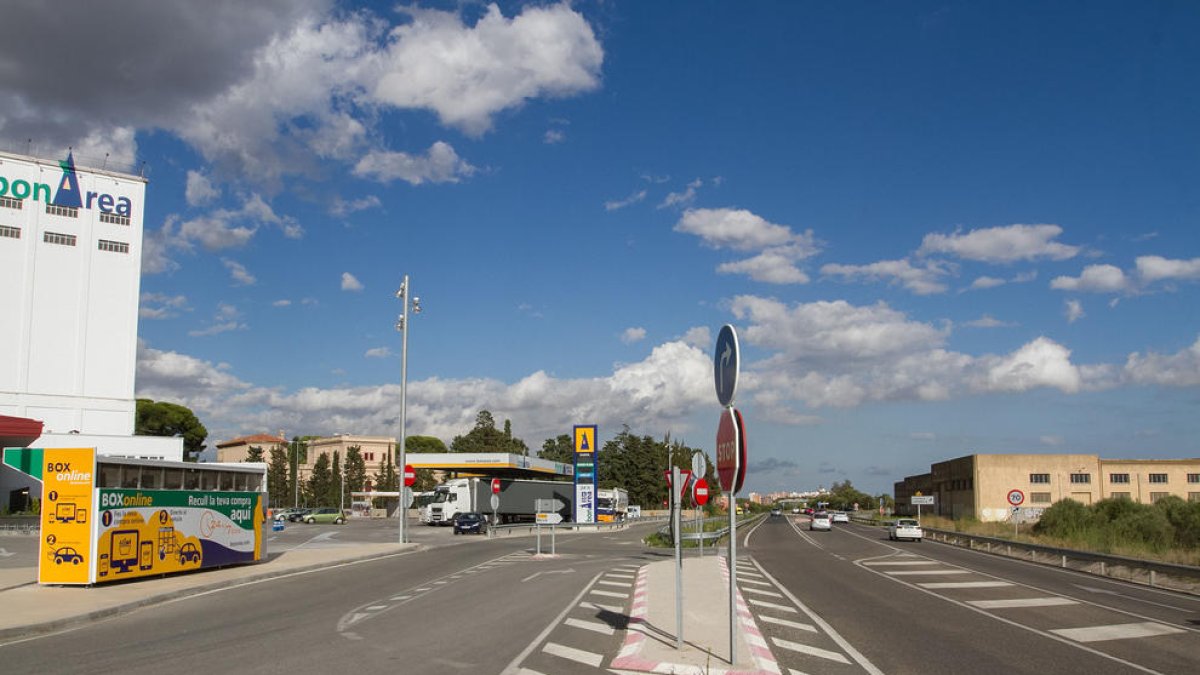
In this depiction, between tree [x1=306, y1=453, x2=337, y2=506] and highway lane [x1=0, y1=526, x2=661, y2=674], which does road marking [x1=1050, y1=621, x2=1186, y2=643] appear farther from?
tree [x1=306, y1=453, x2=337, y2=506]

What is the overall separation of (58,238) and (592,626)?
2708 inches

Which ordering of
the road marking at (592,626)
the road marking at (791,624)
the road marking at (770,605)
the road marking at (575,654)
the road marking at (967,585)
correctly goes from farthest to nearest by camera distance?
the road marking at (967,585)
the road marking at (770,605)
the road marking at (791,624)
the road marking at (592,626)
the road marking at (575,654)

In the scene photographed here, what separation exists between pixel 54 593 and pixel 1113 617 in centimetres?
2027

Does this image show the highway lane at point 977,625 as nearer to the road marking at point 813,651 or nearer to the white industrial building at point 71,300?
the road marking at point 813,651

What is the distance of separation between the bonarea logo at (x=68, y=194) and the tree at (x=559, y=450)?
89.6 meters

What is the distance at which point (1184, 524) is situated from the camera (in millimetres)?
40625

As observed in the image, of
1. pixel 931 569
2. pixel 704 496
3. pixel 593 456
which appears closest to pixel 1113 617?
pixel 704 496

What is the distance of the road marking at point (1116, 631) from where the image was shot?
13.5 metres

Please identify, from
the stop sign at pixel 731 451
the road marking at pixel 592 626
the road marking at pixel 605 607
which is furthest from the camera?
the road marking at pixel 605 607

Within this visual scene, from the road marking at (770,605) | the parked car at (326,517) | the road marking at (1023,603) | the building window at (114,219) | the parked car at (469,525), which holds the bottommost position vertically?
the parked car at (326,517)

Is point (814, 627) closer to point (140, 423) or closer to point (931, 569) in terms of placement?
point (931, 569)

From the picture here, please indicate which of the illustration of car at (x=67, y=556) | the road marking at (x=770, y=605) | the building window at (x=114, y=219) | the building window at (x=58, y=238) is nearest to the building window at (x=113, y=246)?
the building window at (x=114, y=219)

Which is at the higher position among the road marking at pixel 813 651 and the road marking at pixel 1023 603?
the road marking at pixel 813 651

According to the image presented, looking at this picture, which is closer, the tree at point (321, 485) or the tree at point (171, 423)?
the tree at point (171, 423)
